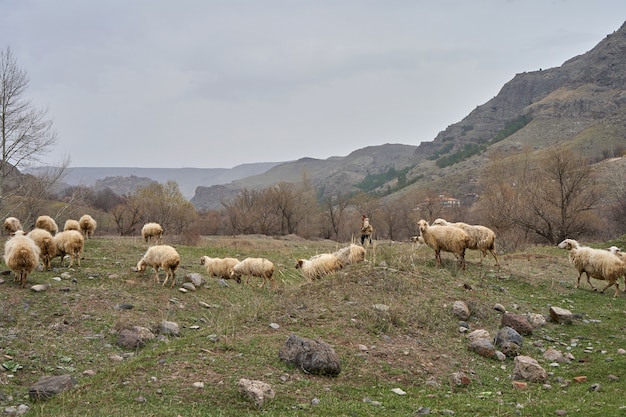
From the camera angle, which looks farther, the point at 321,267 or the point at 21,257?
the point at 321,267

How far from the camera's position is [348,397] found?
6.75m

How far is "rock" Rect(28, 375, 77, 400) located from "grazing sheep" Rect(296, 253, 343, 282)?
8.25 metres

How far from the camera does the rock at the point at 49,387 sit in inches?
263

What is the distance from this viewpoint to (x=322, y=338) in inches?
347

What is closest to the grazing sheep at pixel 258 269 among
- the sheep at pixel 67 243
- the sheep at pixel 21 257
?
the sheep at pixel 67 243

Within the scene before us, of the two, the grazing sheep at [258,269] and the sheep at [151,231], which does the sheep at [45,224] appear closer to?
the sheep at [151,231]

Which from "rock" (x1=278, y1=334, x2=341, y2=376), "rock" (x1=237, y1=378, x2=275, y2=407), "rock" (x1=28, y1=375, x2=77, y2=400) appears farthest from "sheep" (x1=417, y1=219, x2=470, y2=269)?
"rock" (x1=28, y1=375, x2=77, y2=400)

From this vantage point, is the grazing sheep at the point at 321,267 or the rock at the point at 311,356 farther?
the grazing sheep at the point at 321,267

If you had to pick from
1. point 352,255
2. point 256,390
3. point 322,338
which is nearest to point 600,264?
point 352,255

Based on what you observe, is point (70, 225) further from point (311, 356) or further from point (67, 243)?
point (311, 356)

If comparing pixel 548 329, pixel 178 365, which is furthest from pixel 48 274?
pixel 548 329

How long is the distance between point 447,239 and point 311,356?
9220 mm

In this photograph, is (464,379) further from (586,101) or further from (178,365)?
(586,101)

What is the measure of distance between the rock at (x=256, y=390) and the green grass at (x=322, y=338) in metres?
0.14
